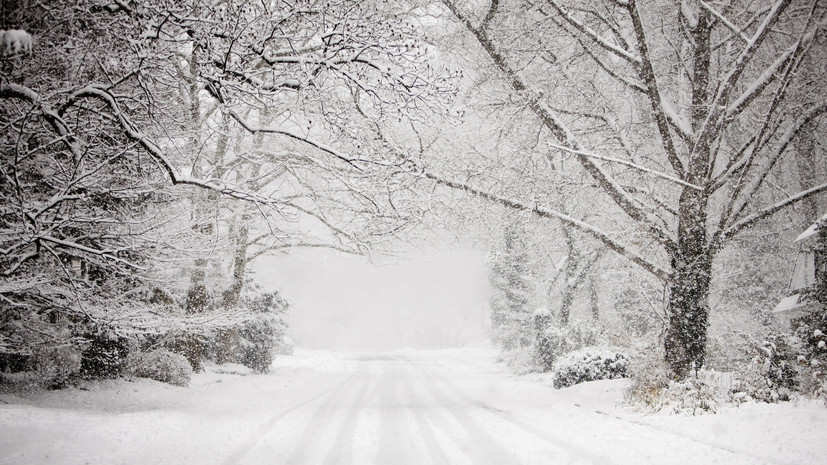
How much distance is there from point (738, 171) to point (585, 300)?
74.7ft

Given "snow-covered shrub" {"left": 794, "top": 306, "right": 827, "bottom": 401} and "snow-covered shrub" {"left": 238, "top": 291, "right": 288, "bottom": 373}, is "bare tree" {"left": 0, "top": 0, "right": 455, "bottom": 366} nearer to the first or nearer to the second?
"snow-covered shrub" {"left": 794, "top": 306, "right": 827, "bottom": 401}

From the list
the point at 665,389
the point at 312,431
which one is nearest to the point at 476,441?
the point at 312,431

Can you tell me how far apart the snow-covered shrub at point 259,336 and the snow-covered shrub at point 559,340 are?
11.0 metres

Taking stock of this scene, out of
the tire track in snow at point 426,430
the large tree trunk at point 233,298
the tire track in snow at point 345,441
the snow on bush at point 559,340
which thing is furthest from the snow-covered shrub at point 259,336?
the snow on bush at point 559,340

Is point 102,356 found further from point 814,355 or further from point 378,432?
point 814,355

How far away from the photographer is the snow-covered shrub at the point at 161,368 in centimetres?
1104

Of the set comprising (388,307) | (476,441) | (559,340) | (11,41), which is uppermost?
(11,41)

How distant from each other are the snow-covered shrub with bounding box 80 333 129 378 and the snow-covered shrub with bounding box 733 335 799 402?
40.6 feet

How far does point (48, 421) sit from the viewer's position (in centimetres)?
624

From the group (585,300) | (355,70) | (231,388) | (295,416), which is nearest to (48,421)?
(295,416)

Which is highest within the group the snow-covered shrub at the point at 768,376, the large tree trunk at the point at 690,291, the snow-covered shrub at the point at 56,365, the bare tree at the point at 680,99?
the bare tree at the point at 680,99

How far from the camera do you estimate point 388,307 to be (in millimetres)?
77812

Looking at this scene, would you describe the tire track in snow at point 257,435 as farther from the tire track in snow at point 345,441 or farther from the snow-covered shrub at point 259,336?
the snow-covered shrub at point 259,336

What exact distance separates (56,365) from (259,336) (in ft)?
28.7
